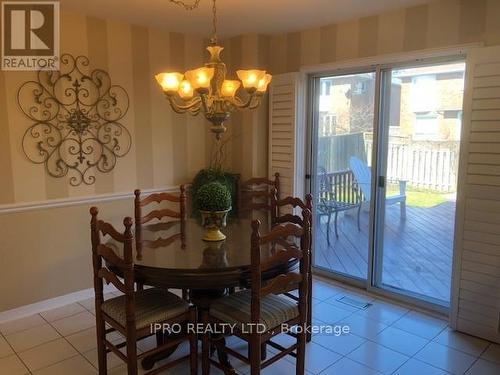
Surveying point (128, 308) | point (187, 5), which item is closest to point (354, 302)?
point (128, 308)

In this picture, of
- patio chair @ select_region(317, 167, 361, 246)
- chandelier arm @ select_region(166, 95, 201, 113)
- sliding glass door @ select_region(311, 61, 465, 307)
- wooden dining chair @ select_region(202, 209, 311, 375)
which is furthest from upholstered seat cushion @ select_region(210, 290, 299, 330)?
patio chair @ select_region(317, 167, 361, 246)

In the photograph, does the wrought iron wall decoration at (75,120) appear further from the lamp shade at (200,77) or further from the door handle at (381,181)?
the door handle at (381,181)

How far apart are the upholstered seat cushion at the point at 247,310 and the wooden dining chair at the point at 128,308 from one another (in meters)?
0.16

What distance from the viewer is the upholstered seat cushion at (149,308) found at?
2125 millimetres

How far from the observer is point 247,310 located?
2.18m

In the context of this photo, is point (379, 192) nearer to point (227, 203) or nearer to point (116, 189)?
point (227, 203)

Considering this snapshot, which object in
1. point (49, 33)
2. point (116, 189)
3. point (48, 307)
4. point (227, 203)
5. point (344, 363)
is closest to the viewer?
point (227, 203)

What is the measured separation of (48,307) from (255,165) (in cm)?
224

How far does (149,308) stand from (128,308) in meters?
0.20

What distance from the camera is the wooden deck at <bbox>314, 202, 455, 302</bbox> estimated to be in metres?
3.27

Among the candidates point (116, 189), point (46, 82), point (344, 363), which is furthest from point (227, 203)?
point (46, 82)

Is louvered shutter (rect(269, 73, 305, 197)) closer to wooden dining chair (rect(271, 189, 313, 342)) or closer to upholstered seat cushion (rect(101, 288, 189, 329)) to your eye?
wooden dining chair (rect(271, 189, 313, 342))

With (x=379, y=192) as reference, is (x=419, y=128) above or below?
above

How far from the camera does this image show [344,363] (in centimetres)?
256
